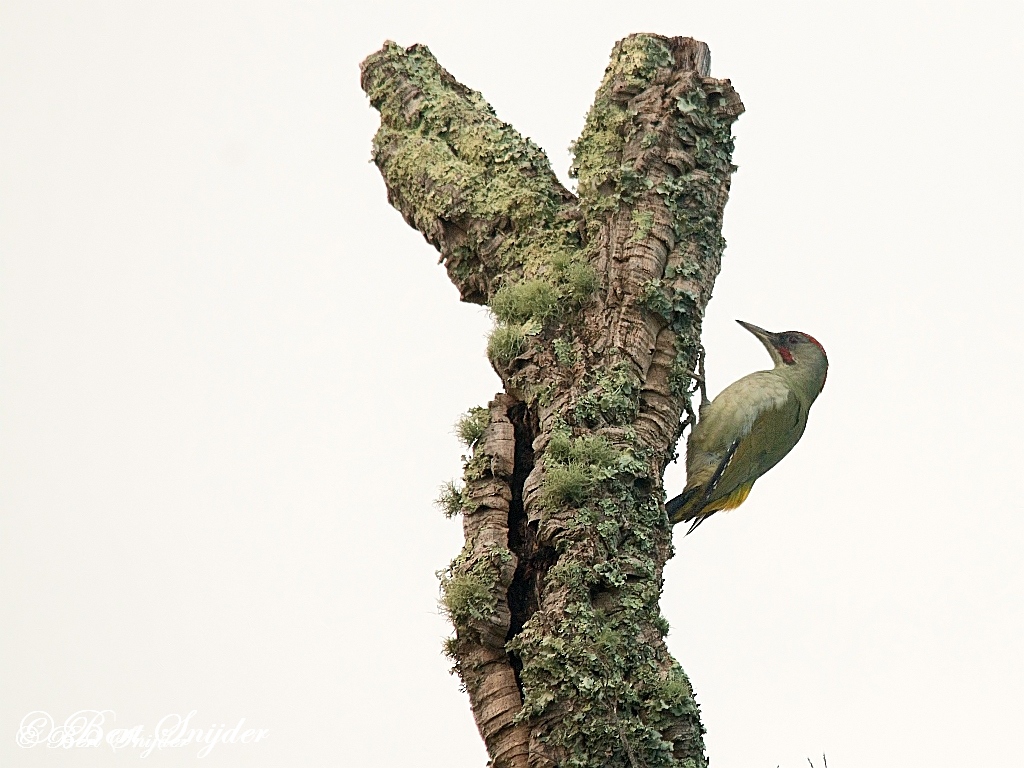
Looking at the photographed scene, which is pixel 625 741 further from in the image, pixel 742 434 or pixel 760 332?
pixel 760 332

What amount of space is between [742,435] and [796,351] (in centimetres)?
85

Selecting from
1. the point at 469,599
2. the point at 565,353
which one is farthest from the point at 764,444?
the point at 469,599

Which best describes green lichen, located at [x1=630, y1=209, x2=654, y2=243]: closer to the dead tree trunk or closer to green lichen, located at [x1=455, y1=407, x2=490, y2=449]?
the dead tree trunk

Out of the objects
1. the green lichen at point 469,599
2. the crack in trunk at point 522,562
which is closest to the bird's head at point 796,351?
the crack in trunk at point 522,562

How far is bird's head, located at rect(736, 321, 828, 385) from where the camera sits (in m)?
5.91

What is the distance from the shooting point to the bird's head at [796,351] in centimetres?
591

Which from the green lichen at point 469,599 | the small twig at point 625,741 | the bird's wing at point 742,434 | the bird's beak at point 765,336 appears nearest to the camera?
the small twig at point 625,741

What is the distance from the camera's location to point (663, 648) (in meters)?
3.65

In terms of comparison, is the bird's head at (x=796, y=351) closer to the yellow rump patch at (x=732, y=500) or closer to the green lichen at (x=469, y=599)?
the yellow rump patch at (x=732, y=500)

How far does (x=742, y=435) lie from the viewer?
531cm

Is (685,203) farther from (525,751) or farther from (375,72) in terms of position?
(525,751)

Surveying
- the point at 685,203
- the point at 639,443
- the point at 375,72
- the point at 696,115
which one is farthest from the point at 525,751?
the point at 375,72

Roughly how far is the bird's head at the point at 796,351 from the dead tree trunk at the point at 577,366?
5.39ft

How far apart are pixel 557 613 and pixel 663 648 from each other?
0.35m
